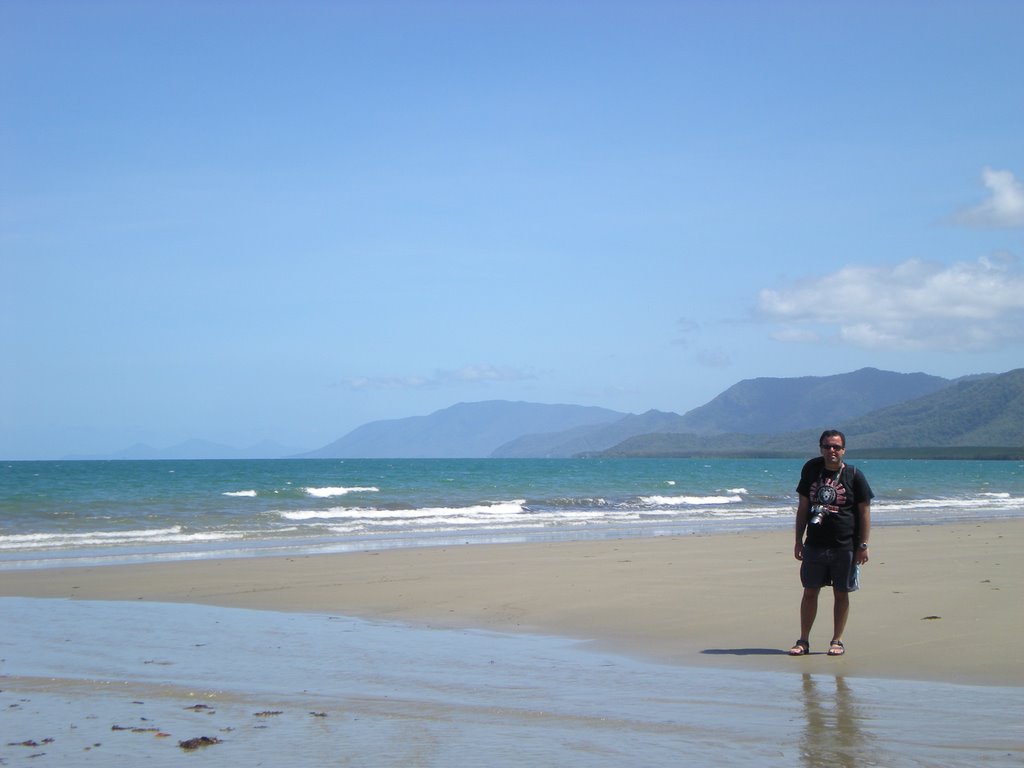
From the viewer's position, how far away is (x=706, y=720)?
→ 6.08 metres

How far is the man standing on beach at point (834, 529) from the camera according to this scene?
8102mm

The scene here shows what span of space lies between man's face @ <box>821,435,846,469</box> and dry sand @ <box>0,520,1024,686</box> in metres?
1.52

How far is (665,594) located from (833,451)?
179 inches

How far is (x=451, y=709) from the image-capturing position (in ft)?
21.0

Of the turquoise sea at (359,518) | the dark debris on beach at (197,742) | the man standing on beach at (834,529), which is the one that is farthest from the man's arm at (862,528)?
the turquoise sea at (359,518)

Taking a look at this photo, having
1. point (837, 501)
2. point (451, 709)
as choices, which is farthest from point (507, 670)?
point (837, 501)

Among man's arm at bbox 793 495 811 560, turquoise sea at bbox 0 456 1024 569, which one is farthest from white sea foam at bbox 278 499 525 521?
man's arm at bbox 793 495 811 560

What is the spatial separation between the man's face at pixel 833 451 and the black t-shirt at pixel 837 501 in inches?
2.6

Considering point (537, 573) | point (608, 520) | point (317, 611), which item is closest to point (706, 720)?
point (317, 611)

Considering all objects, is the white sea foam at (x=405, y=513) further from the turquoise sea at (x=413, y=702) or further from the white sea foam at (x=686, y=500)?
the turquoise sea at (x=413, y=702)

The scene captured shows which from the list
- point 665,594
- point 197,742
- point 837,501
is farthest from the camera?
point 665,594

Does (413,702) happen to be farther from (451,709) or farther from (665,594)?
(665,594)

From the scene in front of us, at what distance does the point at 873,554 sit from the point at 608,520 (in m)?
14.0

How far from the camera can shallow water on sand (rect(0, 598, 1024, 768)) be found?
539cm
